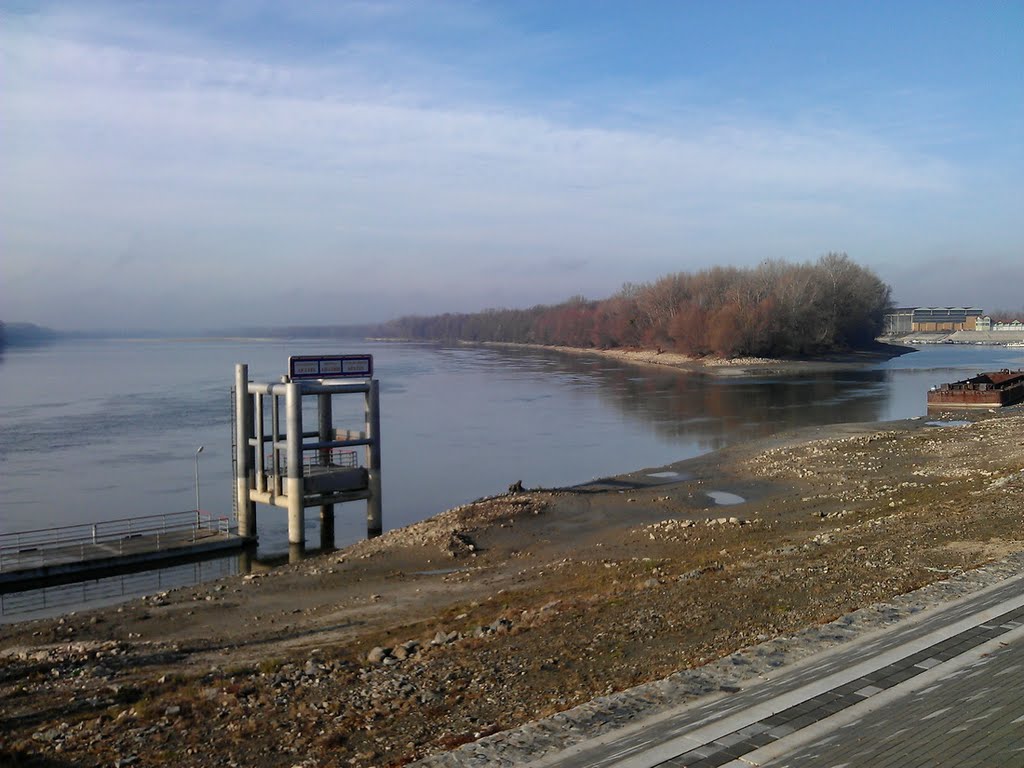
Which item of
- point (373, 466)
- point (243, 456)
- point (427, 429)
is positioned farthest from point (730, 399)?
point (243, 456)

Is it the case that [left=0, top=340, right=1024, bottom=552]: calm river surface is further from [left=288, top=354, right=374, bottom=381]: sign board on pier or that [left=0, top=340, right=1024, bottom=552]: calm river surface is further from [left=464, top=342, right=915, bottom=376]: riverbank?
[left=464, top=342, right=915, bottom=376]: riverbank

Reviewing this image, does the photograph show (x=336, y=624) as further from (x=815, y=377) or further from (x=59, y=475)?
(x=815, y=377)

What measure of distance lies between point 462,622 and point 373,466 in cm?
1289

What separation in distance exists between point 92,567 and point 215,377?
7009 centimetres

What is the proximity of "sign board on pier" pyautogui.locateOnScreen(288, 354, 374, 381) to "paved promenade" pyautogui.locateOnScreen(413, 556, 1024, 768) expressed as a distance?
18559 mm

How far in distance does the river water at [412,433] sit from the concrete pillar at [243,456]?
76 cm

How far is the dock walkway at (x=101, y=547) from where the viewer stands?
19969mm

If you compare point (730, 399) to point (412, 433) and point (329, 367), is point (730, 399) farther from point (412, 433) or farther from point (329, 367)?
point (329, 367)

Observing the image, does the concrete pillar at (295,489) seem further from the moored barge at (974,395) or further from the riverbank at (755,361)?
the riverbank at (755,361)

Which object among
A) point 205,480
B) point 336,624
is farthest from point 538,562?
point 205,480

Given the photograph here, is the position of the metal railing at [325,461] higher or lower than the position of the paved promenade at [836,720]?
lower

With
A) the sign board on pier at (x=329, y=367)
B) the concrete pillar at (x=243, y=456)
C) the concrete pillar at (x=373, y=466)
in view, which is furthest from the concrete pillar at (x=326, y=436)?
the concrete pillar at (x=243, y=456)

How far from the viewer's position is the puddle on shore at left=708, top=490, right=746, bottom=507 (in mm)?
24644

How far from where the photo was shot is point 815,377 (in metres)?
85.2
